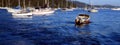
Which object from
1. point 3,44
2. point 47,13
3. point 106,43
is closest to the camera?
point 3,44

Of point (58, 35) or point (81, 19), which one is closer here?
point (58, 35)

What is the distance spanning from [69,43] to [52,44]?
2.39 metres

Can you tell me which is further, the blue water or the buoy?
the buoy

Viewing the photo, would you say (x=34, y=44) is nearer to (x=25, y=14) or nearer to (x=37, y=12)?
(x=25, y=14)

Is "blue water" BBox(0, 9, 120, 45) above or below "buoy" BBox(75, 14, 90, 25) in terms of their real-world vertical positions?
below

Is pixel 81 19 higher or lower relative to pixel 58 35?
higher

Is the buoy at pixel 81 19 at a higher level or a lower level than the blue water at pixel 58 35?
higher

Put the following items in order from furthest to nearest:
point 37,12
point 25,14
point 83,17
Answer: point 37,12
point 25,14
point 83,17

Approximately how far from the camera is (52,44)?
131 ft

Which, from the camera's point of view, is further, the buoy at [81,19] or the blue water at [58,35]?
the buoy at [81,19]

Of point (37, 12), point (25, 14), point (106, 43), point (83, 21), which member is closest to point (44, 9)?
point (37, 12)

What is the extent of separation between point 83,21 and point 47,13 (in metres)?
59.5

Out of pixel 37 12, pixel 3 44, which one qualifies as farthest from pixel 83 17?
pixel 37 12

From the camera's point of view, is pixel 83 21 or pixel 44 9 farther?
pixel 44 9
